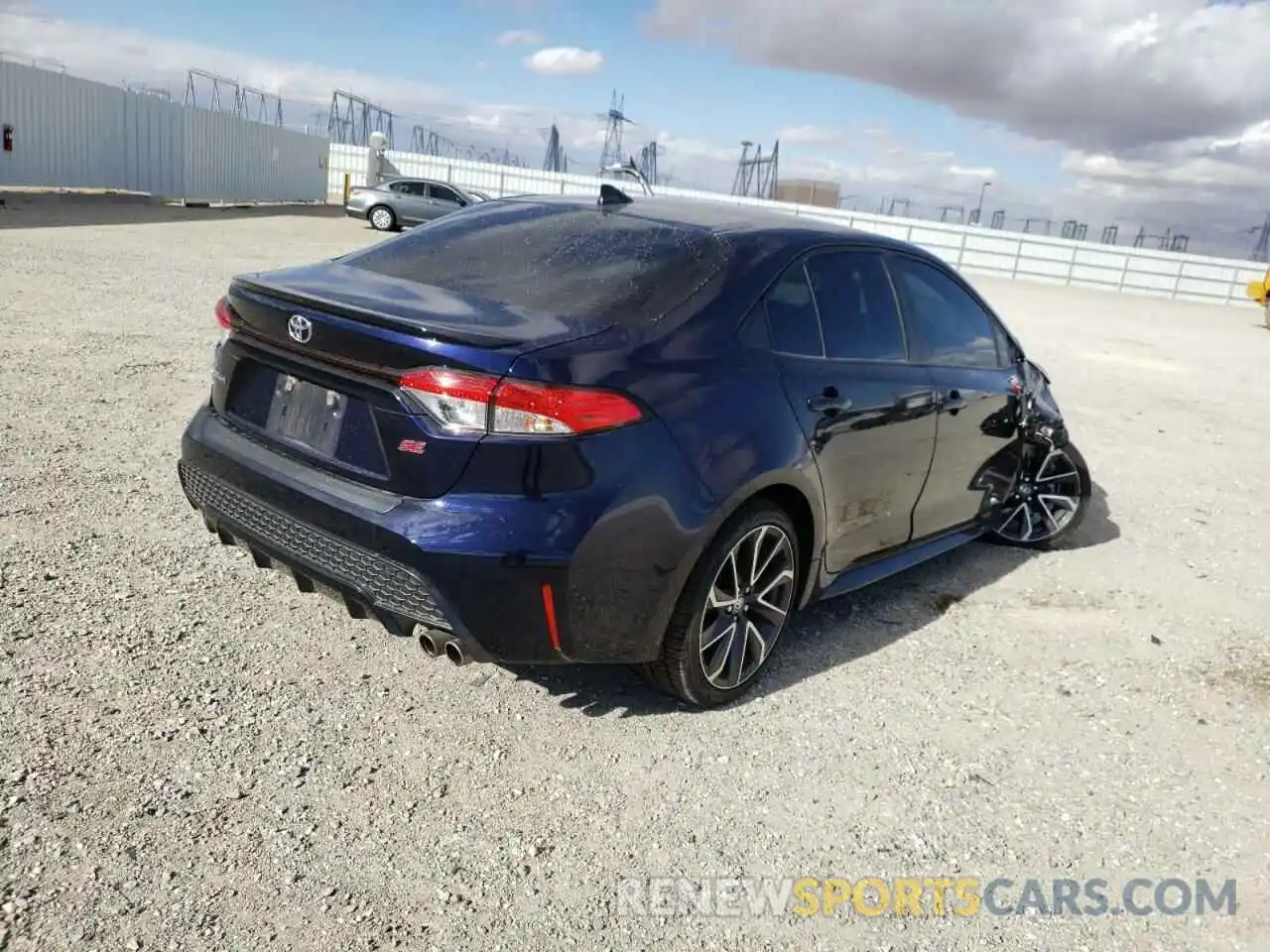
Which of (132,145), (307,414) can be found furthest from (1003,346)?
(132,145)

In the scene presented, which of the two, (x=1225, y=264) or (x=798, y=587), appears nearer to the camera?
(x=798, y=587)

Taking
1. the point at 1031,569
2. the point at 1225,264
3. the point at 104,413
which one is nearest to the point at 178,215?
the point at 104,413

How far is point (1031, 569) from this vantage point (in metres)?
5.09

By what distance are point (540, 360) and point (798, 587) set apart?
1516mm

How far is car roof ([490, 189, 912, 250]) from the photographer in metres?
3.56

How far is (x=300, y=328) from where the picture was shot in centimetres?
284

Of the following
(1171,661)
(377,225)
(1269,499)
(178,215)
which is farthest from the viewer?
(377,225)

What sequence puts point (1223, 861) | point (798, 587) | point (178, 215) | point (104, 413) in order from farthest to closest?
1. point (178, 215)
2. point (104, 413)
3. point (798, 587)
4. point (1223, 861)

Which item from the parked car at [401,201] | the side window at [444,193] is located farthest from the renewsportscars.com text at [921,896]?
the side window at [444,193]

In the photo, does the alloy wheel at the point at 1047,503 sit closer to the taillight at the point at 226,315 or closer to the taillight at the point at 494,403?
the taillight at the point at 494,403

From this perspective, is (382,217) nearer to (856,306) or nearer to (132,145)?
(132,145)

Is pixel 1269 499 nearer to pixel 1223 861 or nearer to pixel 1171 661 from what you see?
pixel 1171 661

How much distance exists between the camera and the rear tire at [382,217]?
2608 centimetres

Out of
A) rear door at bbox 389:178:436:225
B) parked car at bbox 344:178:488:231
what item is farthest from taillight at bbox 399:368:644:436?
rear door at bbox 389:178:436:225
